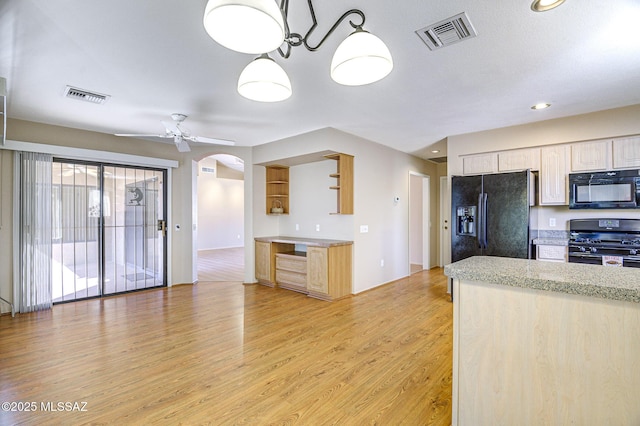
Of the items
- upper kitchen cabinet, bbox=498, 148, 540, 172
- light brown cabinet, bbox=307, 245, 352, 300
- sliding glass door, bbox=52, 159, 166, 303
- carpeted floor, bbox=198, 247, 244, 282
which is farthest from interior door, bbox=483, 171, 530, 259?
sliding glass door, bbox=52, 159, 166, 303

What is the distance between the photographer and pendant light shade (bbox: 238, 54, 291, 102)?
168 centimetres

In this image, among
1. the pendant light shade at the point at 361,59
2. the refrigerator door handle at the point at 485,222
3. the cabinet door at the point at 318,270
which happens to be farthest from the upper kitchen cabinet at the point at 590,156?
the pendant light shade at the point at 361,59

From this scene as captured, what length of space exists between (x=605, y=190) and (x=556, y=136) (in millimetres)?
891

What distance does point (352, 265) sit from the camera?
15.7ft

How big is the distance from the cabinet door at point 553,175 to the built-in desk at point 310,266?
2764 mm

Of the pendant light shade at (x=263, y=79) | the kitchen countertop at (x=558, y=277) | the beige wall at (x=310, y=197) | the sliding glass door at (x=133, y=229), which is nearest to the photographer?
the kitchen countertop at (x=558, y=277)

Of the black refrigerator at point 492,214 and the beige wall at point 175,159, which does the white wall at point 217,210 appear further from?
the black refrigerator at point 492,214

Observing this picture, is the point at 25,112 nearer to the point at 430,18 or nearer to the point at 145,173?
the point at 145,173

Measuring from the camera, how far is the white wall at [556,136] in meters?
3.54

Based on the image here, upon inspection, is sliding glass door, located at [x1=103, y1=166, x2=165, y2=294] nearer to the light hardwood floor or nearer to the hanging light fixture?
the light hardwood floor

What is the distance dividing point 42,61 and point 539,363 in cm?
415

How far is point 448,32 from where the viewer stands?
209cm

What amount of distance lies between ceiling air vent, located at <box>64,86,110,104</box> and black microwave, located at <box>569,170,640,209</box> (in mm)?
5675

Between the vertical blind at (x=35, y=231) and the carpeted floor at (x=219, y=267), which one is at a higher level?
the vertical blind at (x=35, y=231)
